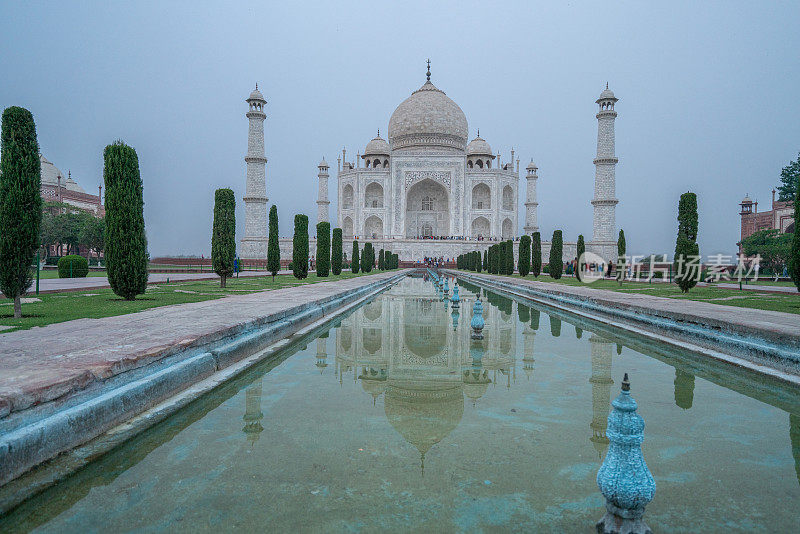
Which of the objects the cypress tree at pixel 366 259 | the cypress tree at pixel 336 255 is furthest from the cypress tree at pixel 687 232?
the cypress tree at pixel 366 259

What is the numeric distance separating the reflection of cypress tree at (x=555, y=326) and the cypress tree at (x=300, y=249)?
10.4 meters

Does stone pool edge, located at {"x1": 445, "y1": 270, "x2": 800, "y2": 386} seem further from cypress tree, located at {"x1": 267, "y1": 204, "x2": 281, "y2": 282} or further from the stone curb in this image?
cypress tree, located at {"x1": 267, "y1": 204, "x2": 281, "y2": 282}

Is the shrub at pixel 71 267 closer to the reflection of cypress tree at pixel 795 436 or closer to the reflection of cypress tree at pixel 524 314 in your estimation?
the reflection of cypress tree at pixel 524 314

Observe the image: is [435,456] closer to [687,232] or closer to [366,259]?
[687,232]

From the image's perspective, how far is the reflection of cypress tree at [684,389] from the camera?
2.76 meters

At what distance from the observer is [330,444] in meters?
2.04

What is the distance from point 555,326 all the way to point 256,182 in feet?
99.7

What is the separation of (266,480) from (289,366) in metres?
1.99

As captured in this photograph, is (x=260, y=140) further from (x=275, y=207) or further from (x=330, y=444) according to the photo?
(x=330, y=444)

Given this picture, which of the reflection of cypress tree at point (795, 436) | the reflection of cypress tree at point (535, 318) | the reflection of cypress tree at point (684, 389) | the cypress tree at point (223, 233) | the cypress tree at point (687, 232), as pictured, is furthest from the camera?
the cypress tree at point (687, 232)

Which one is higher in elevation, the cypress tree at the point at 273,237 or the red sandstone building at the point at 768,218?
the red sandstone building at the point at 768,218

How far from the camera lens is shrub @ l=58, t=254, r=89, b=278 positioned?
14.8 m

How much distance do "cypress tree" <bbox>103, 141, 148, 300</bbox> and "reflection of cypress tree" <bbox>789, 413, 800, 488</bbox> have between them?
7509 millimetres

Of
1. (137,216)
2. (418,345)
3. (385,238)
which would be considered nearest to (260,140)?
(385,238)
